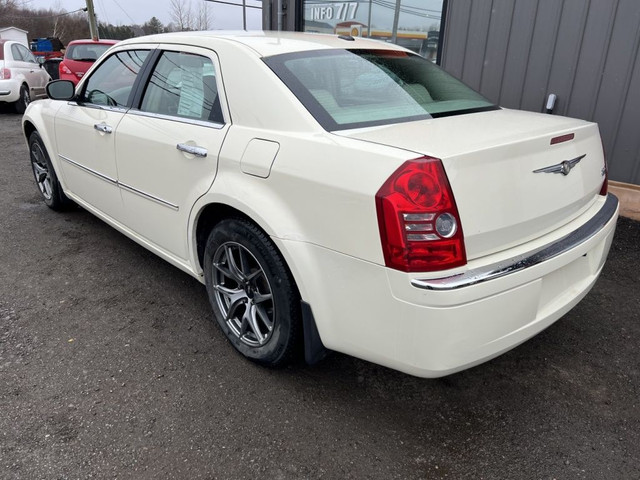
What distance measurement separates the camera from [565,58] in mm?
4898

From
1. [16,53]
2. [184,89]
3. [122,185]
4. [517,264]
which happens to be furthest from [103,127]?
[16,53]

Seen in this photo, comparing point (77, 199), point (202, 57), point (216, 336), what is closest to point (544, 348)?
point (216, 336)

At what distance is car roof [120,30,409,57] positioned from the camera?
8.60 feet

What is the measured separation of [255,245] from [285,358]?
58 cm

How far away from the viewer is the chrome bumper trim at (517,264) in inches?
69.7

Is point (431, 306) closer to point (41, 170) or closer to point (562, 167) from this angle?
point (562, 167)

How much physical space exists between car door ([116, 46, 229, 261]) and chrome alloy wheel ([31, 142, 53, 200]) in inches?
77.5

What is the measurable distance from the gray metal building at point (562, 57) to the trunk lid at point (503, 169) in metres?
2.82

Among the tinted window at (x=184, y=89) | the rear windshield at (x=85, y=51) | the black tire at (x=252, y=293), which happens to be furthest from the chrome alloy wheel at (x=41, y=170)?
the rear windshield at (x=85, y=51)

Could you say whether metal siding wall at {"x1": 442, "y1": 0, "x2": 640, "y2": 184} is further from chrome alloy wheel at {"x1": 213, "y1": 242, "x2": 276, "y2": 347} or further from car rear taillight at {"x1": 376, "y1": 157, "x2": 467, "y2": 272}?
chrome alloy wheel at {"x1": 213, "y1": 242, "x2": 276, "y2": 347}

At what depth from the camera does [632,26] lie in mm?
4473

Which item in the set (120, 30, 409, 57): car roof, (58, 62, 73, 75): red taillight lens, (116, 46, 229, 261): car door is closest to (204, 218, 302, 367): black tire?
(116, 46, 229, 261): car door

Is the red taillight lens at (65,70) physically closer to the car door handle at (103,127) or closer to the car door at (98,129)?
the car door at (98,129)

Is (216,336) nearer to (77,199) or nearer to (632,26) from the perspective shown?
(77,199)
